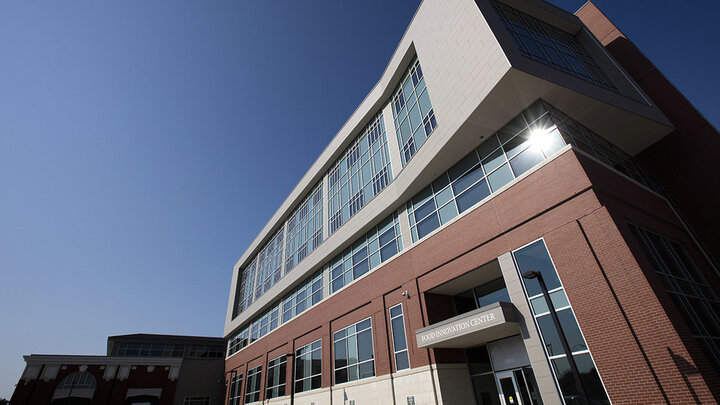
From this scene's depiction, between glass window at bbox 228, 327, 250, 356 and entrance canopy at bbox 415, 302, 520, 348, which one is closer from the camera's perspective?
entrance canopy at bbox 415, 302, 520, 348

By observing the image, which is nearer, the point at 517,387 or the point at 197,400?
the point at 517,387

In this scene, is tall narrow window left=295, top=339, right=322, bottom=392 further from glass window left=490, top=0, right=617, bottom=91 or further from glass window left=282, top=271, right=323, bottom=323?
glass window left=490, top=0, right=617, bottom=91

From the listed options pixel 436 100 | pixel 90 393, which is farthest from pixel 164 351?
pixel 436 100

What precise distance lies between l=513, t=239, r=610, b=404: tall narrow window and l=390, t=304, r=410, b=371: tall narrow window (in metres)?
7.40

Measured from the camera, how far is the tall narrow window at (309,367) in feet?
79.7

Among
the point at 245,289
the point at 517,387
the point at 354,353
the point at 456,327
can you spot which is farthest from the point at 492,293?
the point at 245,289

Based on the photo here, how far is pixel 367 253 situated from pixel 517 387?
11.7 metres

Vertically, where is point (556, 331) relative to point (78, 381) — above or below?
below

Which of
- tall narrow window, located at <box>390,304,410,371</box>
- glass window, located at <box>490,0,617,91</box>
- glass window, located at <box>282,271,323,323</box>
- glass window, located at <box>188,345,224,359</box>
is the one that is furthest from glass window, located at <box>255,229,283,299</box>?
glass window, located at <box>490,0,617,91</box>

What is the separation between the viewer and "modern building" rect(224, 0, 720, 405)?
421 inches

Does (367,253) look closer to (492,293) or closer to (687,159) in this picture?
(492,293)

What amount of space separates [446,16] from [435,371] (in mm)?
17664

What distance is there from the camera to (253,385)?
114ft

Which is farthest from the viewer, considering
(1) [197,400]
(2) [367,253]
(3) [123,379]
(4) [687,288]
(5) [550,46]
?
(1) [197,400]
